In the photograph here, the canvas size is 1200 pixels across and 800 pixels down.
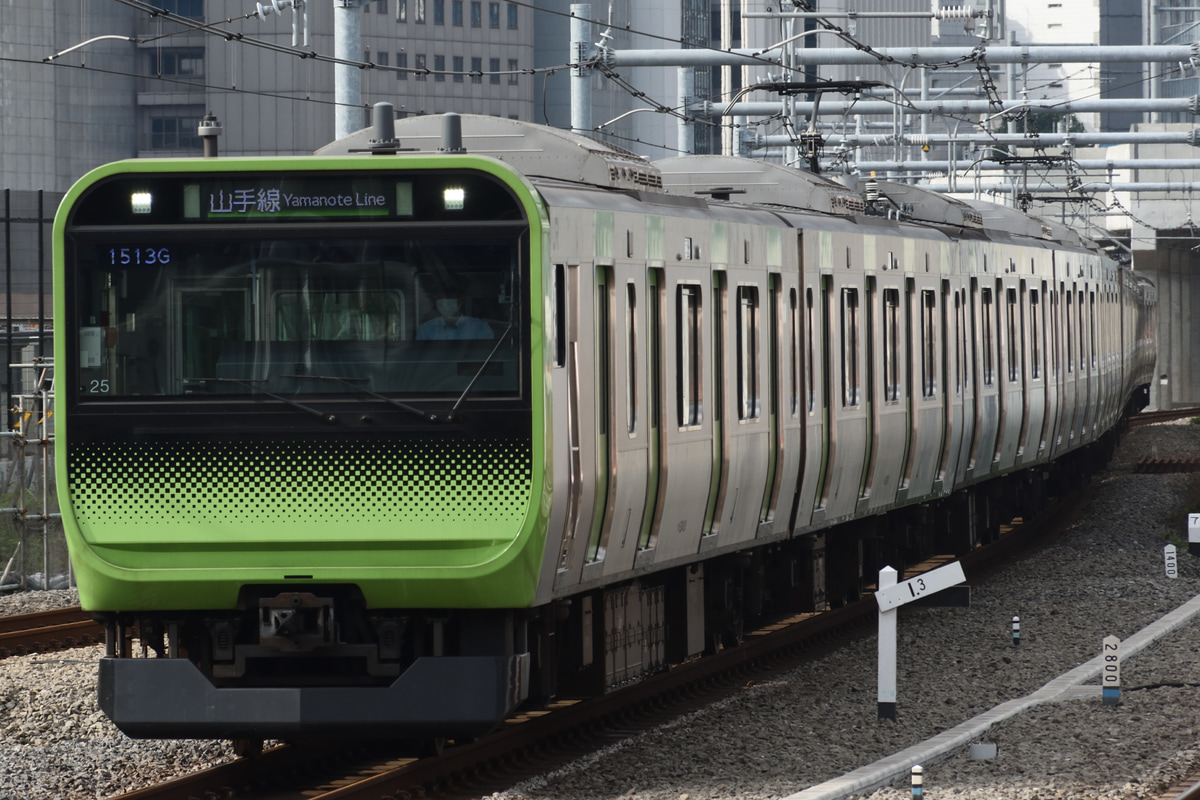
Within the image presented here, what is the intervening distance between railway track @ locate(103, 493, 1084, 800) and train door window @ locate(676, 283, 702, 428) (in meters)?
1.76

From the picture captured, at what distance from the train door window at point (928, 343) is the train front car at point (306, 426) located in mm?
7961

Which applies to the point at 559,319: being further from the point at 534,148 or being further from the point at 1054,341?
the point at 1054,341

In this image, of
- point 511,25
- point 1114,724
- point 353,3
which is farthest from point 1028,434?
point 511,25

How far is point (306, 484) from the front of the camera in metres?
8.85

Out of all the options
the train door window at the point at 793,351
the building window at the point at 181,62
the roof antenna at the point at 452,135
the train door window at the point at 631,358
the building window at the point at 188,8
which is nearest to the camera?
the roof antenna at the point at 452,135

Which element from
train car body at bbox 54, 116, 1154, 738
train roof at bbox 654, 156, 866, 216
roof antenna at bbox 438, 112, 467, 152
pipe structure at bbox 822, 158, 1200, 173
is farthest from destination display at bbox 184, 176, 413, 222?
pipe structure at bbox 822, 158, 1200, 173

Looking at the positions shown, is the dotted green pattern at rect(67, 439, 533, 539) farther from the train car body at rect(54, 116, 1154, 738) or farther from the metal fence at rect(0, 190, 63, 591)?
the metal fence at rect(0, 190, 63, 591)

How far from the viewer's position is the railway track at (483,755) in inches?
360

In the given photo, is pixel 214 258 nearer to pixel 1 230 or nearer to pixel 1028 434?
pixel 1028 434

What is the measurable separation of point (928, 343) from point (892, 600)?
211 inches

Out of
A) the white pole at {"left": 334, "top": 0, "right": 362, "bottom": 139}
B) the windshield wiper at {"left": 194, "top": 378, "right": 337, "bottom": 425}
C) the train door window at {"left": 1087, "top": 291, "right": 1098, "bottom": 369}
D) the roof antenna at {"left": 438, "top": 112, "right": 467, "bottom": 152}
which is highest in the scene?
the white pole at {"left": 334, "top": 0, "right": 362, "bottom": 139}

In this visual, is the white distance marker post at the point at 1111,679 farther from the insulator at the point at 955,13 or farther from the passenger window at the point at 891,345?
the insulator at the point at 955,13

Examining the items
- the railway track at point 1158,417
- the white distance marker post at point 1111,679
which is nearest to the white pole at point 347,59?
the white distance marker post at point 1111,679

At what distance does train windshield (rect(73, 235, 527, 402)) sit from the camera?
884 cm
